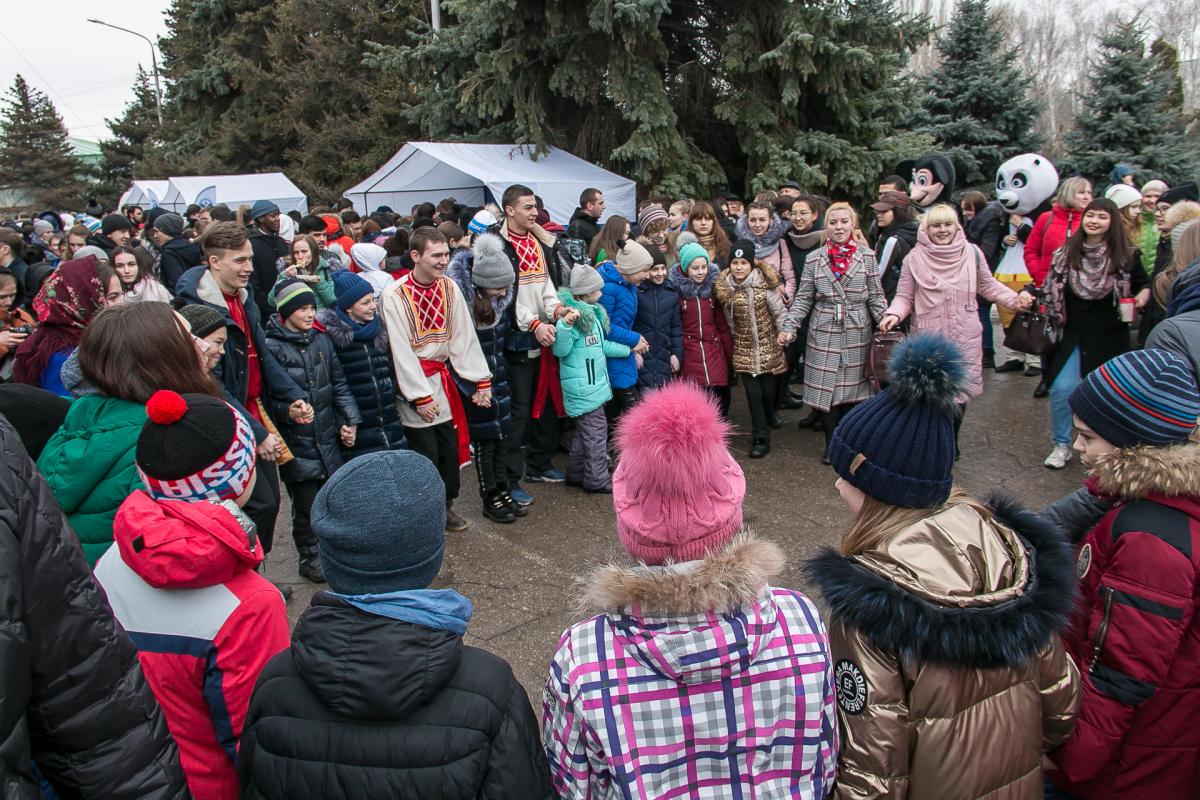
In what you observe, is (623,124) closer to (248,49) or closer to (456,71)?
(456,71)

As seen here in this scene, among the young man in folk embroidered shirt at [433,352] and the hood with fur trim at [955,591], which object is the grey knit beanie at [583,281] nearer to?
the young man in folk embroidered shirt at [433,352]

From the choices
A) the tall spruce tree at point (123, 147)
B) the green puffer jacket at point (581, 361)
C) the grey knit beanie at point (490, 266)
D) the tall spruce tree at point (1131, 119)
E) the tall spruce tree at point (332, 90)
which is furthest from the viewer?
the tall spruce tree at point (123, 147)

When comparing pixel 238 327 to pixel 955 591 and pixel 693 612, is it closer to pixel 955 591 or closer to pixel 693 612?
pixel 693 612

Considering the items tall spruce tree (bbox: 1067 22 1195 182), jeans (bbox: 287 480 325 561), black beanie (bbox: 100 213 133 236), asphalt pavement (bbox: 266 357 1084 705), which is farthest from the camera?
tall spruce tree (bbox: 1067 22 1195 182)

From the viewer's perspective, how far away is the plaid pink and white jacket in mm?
1601

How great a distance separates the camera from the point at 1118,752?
2109mm

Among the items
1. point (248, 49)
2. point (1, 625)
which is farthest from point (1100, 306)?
point (248, 49)

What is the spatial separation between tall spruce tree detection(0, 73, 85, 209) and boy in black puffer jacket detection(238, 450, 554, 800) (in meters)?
48.3

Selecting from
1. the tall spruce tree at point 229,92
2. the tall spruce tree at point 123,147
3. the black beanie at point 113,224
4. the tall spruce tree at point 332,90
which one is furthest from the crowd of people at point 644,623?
the tall spruce tree at point 123,147

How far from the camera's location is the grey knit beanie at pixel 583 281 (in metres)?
5.83

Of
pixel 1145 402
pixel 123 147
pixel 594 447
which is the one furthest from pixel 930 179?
pixel 123 147

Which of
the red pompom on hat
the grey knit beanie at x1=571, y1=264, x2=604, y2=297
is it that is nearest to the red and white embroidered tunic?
the grey knit beanie at x1=571, y1=264, x2=604, y2=297

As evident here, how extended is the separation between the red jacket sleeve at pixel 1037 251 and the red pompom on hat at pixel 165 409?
24.2 ft

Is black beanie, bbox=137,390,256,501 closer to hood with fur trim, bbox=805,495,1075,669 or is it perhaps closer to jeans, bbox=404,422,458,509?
hood with fur trim, bbox=805,495,1075,669
